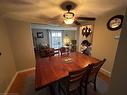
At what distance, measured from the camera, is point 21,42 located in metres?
2.88

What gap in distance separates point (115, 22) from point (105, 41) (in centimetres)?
67

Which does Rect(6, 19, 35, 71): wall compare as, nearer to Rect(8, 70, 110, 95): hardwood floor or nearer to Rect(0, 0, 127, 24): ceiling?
Rect(8, 70, 110, 95): hardwood floor

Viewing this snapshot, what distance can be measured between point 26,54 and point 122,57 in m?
3.14

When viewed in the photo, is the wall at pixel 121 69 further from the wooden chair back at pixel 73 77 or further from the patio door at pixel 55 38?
the patio door at pixel 55 38

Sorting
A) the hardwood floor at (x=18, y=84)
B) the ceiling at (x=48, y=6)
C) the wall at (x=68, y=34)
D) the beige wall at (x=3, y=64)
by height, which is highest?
the ceiling at (x=48, y=6)

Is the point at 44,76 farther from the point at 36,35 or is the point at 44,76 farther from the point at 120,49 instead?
the point at 36,35

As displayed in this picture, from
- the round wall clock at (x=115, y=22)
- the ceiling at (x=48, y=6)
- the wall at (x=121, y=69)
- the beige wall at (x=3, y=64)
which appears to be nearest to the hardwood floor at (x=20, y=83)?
the beige wall at (x=3, y=64)

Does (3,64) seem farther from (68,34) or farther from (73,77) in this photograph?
(68,34)

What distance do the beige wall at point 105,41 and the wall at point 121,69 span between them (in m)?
2.12

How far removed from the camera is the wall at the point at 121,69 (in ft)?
1.88

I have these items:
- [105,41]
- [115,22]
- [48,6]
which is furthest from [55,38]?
[48,6]

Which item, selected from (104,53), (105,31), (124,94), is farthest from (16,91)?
(105,31)

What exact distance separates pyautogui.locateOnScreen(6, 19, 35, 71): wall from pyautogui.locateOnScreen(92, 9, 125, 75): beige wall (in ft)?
8.79

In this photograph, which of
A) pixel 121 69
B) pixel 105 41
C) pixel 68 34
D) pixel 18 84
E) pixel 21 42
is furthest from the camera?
pixel 68 34
